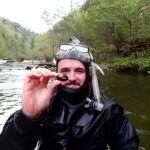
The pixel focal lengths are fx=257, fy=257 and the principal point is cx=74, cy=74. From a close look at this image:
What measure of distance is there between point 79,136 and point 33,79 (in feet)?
2.04

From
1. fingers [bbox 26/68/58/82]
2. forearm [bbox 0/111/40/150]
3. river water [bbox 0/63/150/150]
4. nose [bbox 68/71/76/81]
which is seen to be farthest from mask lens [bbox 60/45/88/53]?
river water [bbox 0/63/150/150]

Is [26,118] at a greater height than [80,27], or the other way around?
[80,27]

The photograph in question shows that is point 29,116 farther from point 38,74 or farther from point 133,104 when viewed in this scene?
point 133,104

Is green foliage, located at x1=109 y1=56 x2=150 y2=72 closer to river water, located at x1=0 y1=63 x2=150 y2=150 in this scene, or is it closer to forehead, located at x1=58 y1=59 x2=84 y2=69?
river water, located at x1=0 y1=63 x2=150 y2=150

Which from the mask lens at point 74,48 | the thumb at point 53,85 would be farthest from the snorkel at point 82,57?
the thumb at point 53,85

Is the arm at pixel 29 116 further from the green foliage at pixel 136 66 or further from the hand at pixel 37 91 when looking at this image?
the green foliage at pixel 136 66

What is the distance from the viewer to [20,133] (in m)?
2.12

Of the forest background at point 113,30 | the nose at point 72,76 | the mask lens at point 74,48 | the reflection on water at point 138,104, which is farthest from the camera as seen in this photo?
the forest background at point 113,30

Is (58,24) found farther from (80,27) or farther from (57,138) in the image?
(57,138)

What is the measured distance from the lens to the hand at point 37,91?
1967 mm

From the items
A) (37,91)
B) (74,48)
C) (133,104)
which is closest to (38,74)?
(37,91)

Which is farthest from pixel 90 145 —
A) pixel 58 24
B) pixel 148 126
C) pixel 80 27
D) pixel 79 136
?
pixel 58 24

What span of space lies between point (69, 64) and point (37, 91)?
408 millimetres

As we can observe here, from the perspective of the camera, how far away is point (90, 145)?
216cm
